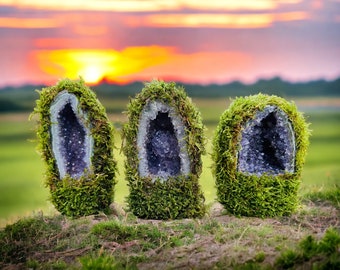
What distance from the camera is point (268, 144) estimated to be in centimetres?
1048

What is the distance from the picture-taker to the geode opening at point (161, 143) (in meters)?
9.84

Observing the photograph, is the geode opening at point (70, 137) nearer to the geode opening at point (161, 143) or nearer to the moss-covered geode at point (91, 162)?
the moss-covered geode at point (91, 162)

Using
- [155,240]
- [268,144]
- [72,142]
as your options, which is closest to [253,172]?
[268,144]

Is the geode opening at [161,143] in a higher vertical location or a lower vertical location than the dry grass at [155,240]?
higher

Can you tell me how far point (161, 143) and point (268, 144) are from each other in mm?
1752

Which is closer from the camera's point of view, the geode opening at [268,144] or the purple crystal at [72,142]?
the geode opening at [268,144]

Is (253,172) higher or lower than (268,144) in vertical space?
lower

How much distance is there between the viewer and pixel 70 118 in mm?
10531

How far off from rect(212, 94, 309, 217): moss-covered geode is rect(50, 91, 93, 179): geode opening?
6.88 ft

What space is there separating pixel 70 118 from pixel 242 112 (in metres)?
2.82

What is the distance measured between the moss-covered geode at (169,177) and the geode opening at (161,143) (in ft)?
0.20

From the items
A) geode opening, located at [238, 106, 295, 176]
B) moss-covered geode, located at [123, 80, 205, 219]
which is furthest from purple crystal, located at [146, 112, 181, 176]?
geode opening, located at [238, 106, 295, 176]

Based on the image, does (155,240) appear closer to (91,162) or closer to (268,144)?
(91,162)

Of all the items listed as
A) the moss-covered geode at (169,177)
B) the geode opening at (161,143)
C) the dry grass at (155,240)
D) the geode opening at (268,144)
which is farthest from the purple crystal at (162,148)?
the geode opening at (268,144)
